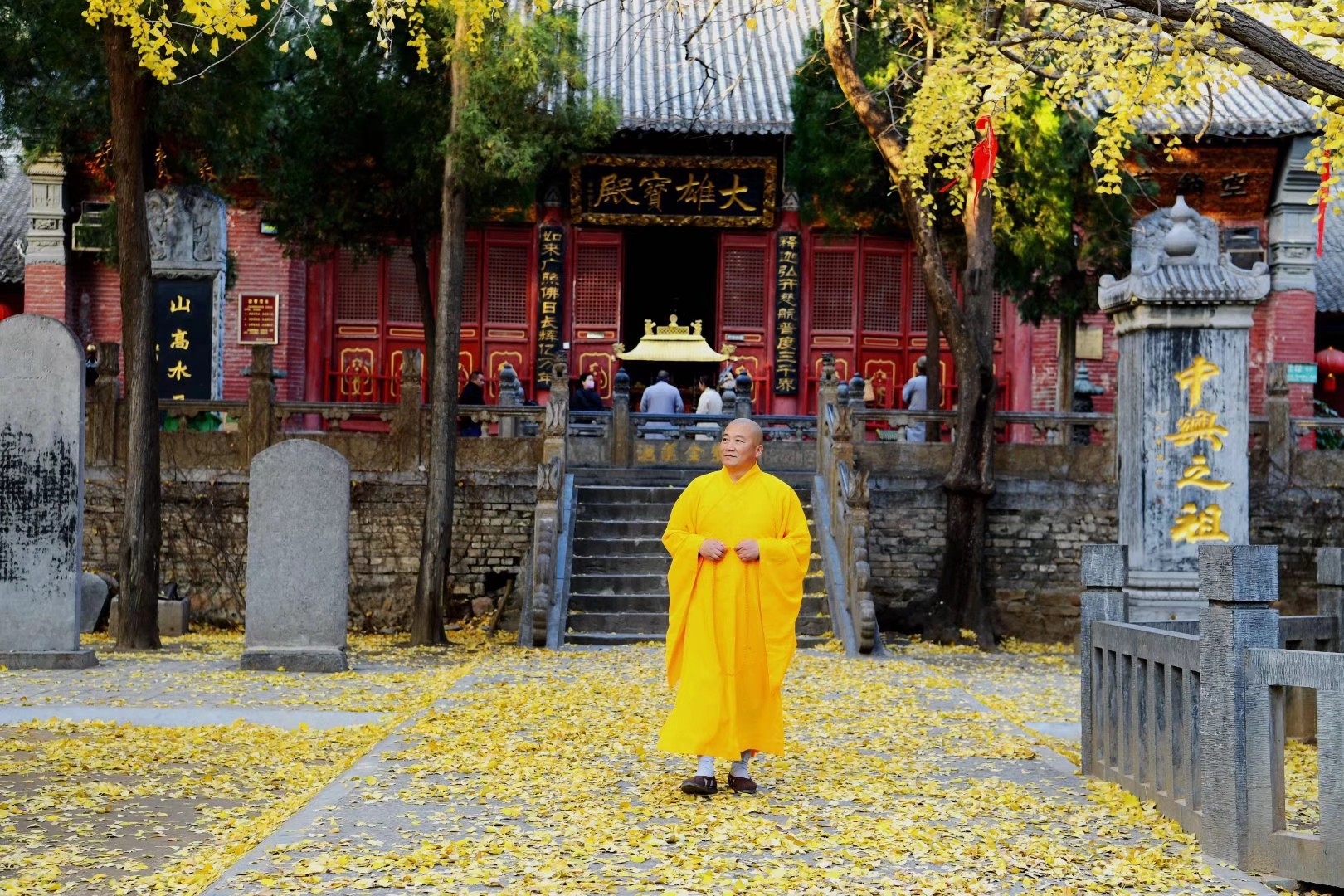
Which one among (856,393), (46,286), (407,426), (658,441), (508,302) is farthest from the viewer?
(508,302)

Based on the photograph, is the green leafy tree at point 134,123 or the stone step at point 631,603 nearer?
the green leafy tree at point 134,123

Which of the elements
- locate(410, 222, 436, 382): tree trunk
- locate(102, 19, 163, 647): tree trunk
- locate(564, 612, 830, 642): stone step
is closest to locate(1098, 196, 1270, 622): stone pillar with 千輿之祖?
locate(564, 612, 830, 642): stone step

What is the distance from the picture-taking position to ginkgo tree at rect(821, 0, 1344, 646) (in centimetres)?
1062

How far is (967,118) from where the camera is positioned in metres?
14.1

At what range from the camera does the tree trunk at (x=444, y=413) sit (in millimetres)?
15586

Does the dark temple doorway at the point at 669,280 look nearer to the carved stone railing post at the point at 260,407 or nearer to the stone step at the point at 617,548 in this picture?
the carved stone railing post at the point at 260,407

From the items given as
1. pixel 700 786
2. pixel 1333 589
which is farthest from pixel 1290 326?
pixel 700 786

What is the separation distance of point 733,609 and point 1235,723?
2236 millimetres

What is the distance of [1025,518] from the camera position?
720 inches

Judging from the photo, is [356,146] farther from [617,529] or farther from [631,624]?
[631,624]

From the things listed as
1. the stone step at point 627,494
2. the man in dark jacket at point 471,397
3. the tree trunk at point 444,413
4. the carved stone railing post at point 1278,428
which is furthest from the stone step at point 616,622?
the carved stone railing post at point 1278,428

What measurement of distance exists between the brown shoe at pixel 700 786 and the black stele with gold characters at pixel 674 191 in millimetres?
16574

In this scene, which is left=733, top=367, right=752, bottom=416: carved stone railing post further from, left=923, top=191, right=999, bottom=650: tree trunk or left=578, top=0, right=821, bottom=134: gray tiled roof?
left=578, top=0, right=821, bottom=134: gray tiled roof

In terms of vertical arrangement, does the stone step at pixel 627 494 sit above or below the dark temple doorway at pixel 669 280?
below
